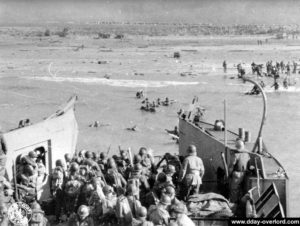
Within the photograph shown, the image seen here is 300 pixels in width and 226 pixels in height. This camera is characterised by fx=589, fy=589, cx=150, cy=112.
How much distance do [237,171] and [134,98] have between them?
17.9m

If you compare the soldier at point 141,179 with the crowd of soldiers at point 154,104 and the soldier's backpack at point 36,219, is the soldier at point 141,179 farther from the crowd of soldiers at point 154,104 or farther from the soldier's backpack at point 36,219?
the crowd of soldiers at point 154,104

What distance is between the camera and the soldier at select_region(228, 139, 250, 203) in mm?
10000

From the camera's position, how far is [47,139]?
1313 centimetres

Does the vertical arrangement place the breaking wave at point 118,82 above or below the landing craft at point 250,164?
below

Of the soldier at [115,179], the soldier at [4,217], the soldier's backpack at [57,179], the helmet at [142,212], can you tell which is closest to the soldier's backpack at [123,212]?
the helmet at [142,212]

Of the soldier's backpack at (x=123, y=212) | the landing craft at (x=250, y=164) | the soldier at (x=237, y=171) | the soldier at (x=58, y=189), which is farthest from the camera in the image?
the soldier at (x=237, y=171)

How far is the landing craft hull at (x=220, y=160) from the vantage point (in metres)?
9.50

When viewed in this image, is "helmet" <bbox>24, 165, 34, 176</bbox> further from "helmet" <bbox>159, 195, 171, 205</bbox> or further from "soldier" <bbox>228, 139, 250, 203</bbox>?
"soldier" <bbox>228, 139, 250, 203</bbox>

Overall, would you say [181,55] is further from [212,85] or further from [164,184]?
[164,184]

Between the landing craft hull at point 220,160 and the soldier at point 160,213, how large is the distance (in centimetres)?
162

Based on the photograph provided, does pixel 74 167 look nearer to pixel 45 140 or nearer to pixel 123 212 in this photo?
pixel 123 212

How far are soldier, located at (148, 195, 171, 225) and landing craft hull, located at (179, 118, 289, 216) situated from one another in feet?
5.30

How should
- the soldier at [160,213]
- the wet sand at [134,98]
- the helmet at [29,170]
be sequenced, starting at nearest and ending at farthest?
the soldier at [160,213], the helmet at [29,170], the wet sand at [134,98]

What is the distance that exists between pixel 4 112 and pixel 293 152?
1249 cm
